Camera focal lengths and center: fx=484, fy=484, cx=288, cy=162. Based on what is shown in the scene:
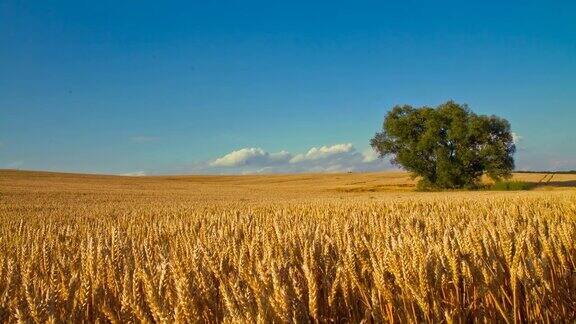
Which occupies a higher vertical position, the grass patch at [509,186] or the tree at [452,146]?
the tree at [452,146]

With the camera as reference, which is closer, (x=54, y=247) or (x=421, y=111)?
(x=54, y=247)

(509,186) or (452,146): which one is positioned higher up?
(452,146)

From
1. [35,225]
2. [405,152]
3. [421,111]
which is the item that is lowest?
[35,225]

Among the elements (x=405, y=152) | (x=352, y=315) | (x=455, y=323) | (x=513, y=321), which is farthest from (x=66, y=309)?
(x=405, y=152)

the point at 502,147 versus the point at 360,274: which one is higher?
the point at 502,147

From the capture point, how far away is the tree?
5209 centimetres

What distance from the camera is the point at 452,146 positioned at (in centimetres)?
5469

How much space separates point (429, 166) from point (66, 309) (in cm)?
5445

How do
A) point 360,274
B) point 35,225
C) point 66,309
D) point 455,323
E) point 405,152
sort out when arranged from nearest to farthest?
point 455,323, point 66,309, point 360,274, point 35,225, point 405,152

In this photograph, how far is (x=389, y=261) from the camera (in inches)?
124

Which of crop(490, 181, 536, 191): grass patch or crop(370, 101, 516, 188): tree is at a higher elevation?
crop(370, 101, 516, 188): tree

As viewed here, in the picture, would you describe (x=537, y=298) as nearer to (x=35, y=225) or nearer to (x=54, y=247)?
(x=54, y=247)

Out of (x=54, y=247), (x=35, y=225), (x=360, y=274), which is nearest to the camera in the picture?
(x=360, y=274)

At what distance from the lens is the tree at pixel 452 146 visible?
52.1 m
